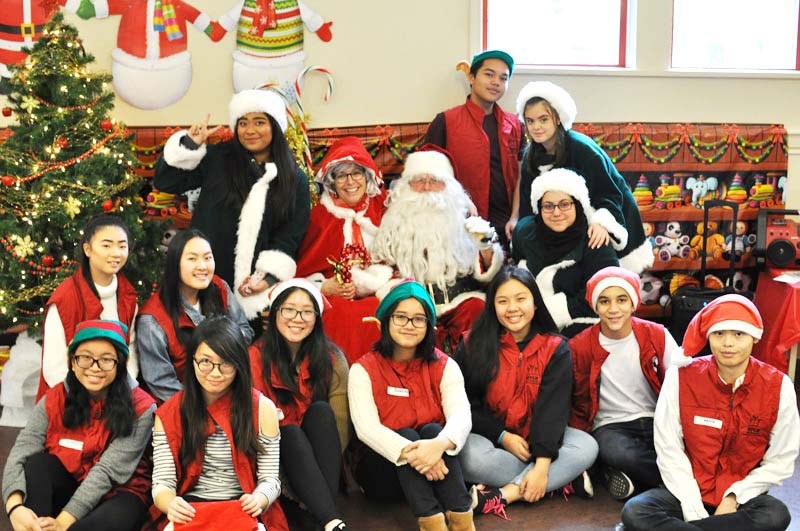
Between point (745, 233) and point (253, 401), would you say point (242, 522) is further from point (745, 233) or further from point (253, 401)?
point (745, 233)

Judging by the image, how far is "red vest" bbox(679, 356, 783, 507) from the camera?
3084 millimetres

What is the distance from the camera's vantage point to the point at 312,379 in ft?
11.2

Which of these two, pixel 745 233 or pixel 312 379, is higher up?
pixel 745 233

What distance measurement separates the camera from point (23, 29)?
16.5 ft

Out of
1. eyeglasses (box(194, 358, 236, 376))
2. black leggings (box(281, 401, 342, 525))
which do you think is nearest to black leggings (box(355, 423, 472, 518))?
black leggings (box(281, 401, 342, 525))

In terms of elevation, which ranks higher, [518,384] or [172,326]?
[172,326]

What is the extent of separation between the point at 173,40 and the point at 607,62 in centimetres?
274

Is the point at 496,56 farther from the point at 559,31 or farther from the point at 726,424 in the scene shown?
the point at 726,424

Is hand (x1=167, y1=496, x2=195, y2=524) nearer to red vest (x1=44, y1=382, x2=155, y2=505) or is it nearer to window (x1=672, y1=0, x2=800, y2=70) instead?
red vest (x1=44, y1=382, x2=155, y2=505)

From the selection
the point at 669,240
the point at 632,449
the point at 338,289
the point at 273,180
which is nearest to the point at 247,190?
the point at 273,180

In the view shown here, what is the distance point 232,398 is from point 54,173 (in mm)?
1885

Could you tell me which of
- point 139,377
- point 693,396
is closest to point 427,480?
point 693,396

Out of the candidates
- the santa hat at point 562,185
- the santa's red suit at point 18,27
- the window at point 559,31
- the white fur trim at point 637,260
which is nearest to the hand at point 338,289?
the santa hat at point 562,185

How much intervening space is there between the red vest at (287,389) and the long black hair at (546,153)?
1.86m
